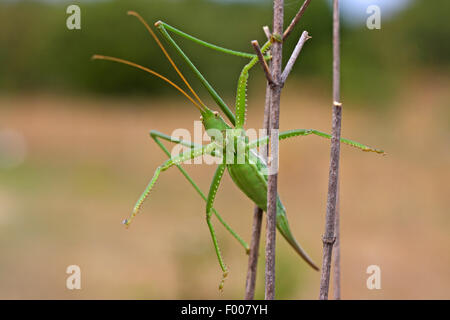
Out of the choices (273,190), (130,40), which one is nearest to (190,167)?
(130,40)

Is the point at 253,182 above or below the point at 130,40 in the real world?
below

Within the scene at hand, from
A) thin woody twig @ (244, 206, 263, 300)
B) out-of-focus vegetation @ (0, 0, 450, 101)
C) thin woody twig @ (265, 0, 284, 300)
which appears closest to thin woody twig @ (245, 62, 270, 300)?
thin woody twig @ (244, 206, 263, 300)

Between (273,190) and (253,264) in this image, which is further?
(253,264)

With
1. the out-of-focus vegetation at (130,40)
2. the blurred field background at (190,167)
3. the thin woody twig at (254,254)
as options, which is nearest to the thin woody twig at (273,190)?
the thin woody twig at (254,254)

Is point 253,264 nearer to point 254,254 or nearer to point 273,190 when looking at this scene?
point 254,254

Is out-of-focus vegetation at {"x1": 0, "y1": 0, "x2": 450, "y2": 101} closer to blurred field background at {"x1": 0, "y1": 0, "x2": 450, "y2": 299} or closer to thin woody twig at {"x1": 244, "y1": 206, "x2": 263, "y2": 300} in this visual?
blurred field background at {"x1": 0, "y1": 0, "x2": 450, "y2": 299}

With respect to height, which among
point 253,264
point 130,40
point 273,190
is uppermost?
point 130,40
